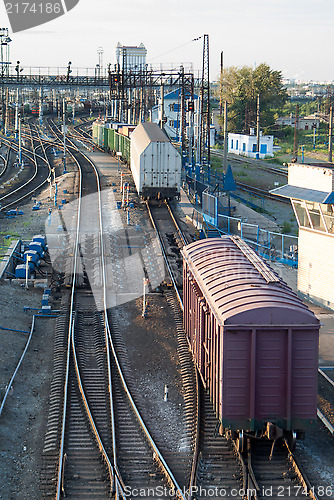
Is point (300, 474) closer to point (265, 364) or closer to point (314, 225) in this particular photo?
point (265, 364)

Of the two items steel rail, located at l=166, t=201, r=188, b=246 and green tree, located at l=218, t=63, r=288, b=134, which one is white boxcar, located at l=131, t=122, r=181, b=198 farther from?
green tree, located at l=218, t=63, r=288, b=134

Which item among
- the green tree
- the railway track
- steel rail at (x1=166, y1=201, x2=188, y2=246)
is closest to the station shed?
steel rail at (x1=166, y1=201, x2=188, y2=246)

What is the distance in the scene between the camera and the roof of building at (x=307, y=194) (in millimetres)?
18906

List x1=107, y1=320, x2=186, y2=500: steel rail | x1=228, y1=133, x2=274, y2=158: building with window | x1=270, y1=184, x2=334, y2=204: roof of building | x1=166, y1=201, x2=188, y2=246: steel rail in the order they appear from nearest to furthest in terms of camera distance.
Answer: x1=107, y1=320, x2=186, y2=500: steel rail → x1=270, y1=184, x2=334, y2=204: roof of building → x1=166, y1=201, x2=188, y2=246: steel rail → x1=228, y1=133, x2=274, y2=158: building with window

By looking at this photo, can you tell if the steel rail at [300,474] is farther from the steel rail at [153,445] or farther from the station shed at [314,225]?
the station shed at [314,225]

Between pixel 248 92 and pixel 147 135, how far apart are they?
6047 cm

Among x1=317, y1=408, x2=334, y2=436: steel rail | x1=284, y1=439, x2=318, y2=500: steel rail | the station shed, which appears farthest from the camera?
the station shed

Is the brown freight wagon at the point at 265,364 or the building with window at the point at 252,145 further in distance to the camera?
the building with window at the point at 252,145

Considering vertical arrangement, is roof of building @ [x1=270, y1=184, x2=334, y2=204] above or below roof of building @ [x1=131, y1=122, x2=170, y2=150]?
below

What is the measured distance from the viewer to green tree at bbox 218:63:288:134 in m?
94.5

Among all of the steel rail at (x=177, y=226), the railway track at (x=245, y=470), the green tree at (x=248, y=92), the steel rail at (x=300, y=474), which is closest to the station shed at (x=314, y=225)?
the steel rail at (x=177, y=226)

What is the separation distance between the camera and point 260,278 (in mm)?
14188

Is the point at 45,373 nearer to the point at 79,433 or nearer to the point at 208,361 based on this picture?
the point at 79,433

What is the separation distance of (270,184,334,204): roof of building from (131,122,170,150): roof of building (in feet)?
52.5
